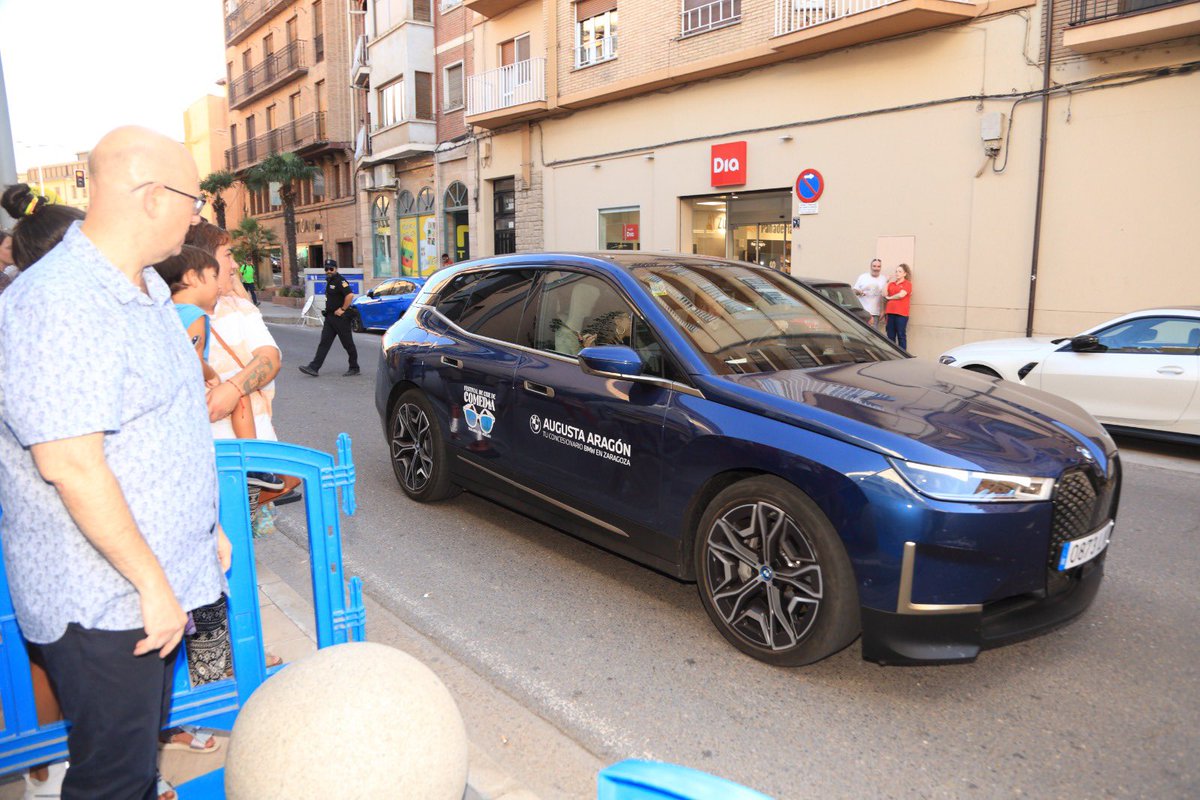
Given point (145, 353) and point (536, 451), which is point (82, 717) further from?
point (536, 451)

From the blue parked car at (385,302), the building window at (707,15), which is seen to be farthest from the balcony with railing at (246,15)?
the building window at (707,15)

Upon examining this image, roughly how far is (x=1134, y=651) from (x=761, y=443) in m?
1.91

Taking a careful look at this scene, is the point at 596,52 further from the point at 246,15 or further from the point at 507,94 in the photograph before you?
the point at 246,15

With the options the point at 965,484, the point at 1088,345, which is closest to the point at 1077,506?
the point at 965,484

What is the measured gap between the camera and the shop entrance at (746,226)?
16828 millimetres

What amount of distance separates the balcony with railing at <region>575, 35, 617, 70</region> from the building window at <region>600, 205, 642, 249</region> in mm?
3449

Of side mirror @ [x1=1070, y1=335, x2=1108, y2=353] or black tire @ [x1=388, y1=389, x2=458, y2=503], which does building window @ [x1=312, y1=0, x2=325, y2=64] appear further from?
side mirror @ [x1=1070, y1=335, x2=1108, y2=353]

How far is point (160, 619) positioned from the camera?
176 cm

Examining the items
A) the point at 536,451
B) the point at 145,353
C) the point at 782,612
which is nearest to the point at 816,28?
the point at 536,451

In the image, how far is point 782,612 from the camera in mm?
3475

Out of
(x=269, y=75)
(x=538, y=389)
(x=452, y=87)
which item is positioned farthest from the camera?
(x=269, y=75)

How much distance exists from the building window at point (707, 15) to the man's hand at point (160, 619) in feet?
55.8

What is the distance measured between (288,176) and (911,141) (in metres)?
30.7

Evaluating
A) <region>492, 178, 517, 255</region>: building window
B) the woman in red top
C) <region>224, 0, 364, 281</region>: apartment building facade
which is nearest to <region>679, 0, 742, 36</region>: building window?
the woman in red top
